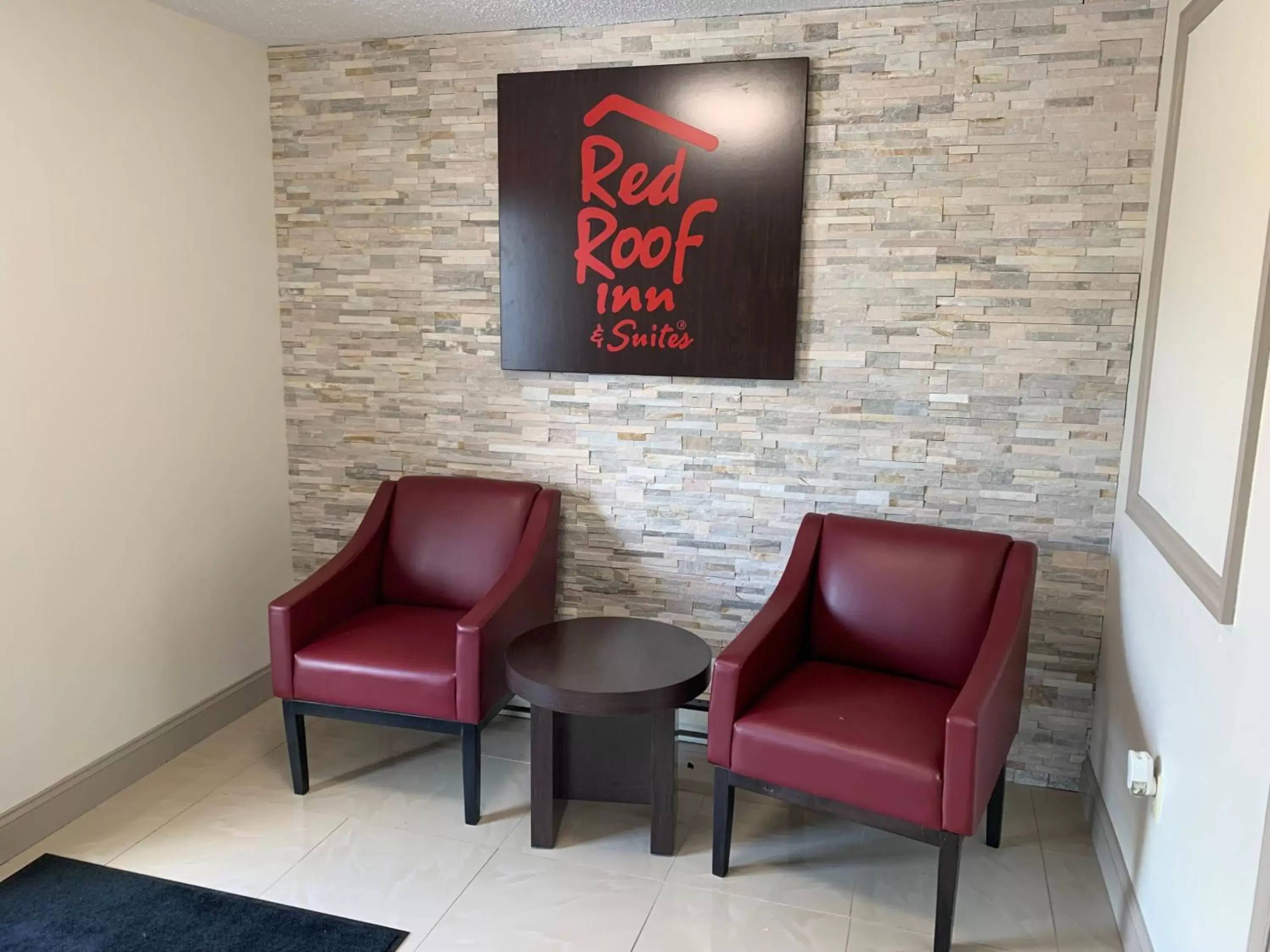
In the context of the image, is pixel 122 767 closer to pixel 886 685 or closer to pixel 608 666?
pixel 608 666

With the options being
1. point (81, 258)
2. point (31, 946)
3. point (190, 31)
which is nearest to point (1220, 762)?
point (31, 946)

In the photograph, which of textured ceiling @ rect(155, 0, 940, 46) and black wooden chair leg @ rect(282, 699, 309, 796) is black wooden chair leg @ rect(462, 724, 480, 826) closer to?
black wooden chair leg @ rect(282, 699, 309, 796)

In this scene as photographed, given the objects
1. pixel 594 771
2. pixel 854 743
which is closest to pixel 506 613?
pixel 594 771

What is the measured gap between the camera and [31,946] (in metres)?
2.06

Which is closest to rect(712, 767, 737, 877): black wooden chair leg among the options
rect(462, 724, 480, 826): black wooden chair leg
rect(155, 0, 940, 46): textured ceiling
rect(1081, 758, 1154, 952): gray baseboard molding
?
rect(462, 724, 480, 826): black wooden chair leg

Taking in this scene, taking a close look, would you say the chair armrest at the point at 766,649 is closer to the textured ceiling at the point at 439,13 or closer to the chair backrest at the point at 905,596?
the chair backrest at the point at 905,596

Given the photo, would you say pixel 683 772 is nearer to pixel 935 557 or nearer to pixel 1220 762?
pixel 935 557

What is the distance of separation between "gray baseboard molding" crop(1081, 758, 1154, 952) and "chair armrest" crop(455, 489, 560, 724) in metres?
1.66

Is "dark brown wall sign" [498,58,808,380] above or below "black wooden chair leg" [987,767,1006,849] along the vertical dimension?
above

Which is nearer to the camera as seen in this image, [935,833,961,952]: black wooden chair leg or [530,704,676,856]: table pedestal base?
[935,833,961,952]: black wooden chair leg

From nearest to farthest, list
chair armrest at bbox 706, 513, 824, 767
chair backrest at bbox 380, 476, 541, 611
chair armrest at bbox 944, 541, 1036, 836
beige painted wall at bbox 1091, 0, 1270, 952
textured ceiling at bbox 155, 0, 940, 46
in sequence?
beige painted wall at bbox 1091, 0, 1270, 952 < chair armrest at bbox 944, 541, 1036, 836 < chair armrest at bbox 706, 513, 824, 767 < textured ceiling at bbox 155, 0, 940, 46 < chair backrest at bbox 380, 476, 541, 611

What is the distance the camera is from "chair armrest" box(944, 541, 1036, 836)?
76.7 inches

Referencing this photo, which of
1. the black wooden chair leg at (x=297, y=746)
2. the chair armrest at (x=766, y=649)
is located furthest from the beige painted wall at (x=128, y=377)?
the chair armrest at (x=766, y=649)

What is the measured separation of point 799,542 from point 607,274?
1036 millimetres
